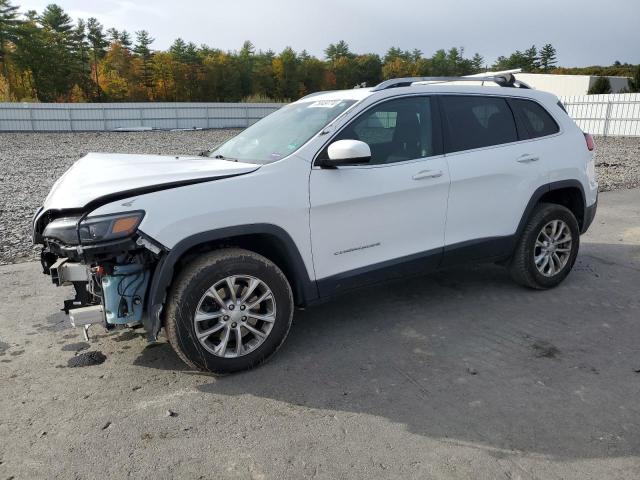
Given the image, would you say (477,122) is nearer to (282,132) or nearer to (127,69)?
(282,132)

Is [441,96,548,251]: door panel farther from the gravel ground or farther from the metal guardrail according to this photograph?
the metal guardrail

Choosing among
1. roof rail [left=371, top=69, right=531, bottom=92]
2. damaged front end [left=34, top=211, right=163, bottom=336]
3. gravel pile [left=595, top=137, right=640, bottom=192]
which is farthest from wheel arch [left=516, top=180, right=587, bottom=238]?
gravel pile [left=595, top=137, right=640, bottom=192]

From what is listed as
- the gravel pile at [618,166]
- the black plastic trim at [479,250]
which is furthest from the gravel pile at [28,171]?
the gravel pile at [618,166]

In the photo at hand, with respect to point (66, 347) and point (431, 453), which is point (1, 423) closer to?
point (66, 347)

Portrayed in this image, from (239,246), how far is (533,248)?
109 inches

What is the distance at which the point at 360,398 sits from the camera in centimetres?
329

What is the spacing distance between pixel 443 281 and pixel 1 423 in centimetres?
388

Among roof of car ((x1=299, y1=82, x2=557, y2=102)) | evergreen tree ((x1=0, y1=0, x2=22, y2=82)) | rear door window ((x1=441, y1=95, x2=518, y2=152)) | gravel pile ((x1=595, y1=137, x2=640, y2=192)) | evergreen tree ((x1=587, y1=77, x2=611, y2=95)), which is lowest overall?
gravel pile ((x1=595, y1=137, x2=640, y2=192))

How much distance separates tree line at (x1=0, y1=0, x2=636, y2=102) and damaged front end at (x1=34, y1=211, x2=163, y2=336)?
165 feet

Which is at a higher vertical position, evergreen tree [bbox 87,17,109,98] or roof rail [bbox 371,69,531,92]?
evergreen tree [bbox 87,17,109,98]

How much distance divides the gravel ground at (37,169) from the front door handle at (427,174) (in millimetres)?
4781

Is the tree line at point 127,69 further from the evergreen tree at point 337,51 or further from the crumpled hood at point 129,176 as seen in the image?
the crumpled hood at point 129,176

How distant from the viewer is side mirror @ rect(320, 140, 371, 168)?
11.7ft

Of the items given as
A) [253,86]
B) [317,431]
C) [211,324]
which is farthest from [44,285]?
[253,86]
